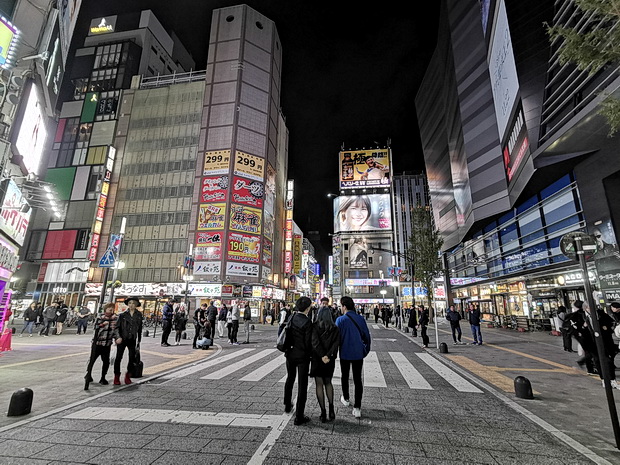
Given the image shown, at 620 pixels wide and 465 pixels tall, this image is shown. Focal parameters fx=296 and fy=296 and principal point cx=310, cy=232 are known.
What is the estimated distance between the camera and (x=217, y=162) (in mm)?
44750

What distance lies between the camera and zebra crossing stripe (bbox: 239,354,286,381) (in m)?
7.89

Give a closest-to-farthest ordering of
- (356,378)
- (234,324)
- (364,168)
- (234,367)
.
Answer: (356,378)
(234,367)
(234,324)
(364,168)

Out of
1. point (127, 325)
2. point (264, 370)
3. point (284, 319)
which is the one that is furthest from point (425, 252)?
point (127, 325)

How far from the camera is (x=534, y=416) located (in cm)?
518

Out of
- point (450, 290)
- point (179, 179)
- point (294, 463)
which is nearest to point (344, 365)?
point (294, 463)

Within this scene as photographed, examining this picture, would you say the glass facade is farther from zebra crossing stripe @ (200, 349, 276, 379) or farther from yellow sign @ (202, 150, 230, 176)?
yellow sign @ (202, 150, 230, 176)

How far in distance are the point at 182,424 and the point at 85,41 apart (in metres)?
87.4

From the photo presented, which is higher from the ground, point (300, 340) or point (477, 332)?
point (300, 340)

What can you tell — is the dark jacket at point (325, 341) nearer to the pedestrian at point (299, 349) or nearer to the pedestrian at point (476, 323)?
the pedestrian at point (299, 349)

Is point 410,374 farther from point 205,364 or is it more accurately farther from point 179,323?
point 179,323

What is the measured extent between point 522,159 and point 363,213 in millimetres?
62095

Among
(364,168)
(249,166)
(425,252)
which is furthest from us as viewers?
(364,168)

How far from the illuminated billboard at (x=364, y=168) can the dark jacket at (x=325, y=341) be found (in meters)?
82.0

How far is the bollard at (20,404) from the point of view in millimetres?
4945
